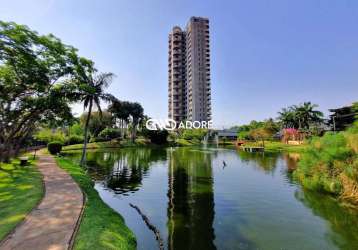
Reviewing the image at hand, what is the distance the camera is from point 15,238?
733 cm

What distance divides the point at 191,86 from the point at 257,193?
101 m

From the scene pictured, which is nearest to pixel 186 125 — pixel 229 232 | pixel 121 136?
pixel 121 136

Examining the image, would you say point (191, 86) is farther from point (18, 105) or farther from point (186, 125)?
point (18, 105)

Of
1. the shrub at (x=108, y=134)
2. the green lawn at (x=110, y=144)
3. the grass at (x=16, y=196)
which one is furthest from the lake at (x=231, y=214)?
the shrub at (x=108, y=134)

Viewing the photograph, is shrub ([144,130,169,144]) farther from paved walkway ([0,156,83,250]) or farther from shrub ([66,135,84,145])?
paved walkway ([0,156,83,250])

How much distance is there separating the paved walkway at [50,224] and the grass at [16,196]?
359 mm

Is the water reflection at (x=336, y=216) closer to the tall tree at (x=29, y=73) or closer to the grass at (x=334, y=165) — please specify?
the grass at (x=334, y=165)

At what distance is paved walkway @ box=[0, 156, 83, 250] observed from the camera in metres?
6.97

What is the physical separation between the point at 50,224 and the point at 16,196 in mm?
5441

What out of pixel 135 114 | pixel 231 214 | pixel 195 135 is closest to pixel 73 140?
pixel 135 114

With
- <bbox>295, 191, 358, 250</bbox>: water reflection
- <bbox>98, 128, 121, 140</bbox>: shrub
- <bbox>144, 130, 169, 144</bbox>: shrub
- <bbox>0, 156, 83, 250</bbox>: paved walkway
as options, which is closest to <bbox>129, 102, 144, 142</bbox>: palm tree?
<bbox>144, 130, 169, 144</bbox>: shrub

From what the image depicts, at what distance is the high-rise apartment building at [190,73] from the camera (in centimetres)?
11438

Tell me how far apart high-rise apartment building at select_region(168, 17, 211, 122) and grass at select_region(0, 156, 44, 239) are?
98.0 meters

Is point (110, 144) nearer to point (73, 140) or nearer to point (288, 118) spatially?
point (73, 140)
